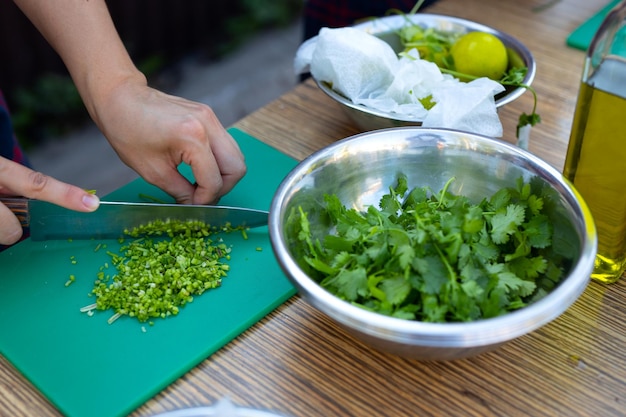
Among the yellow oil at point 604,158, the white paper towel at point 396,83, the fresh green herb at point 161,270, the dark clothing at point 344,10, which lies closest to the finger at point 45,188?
the fresh green herb at point 161,270

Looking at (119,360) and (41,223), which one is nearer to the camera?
(119,360)

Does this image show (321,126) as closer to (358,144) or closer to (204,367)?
(358,144)

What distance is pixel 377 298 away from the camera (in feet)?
2.73

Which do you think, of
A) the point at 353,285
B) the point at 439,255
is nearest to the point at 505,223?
the point at 439,255

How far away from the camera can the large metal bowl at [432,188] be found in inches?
29.2

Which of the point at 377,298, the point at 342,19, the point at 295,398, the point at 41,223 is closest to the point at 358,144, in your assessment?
the point at 377,298

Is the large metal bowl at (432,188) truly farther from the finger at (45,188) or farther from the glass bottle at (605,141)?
the finger at (45,188)

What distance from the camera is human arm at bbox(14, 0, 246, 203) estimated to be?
109 centimetres

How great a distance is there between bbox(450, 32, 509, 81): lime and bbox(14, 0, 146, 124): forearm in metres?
0.64

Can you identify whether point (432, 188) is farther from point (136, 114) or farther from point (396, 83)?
point (136, 114)

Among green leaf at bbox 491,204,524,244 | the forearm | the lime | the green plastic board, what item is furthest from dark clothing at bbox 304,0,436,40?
green leaf at bbox 491,204,524,244

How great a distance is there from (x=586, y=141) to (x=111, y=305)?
756mm

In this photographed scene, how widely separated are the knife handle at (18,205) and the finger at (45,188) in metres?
0.03

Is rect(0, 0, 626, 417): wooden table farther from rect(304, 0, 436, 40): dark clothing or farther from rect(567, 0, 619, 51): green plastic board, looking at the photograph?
rect(304, 0, 436, 40): dark clothing
